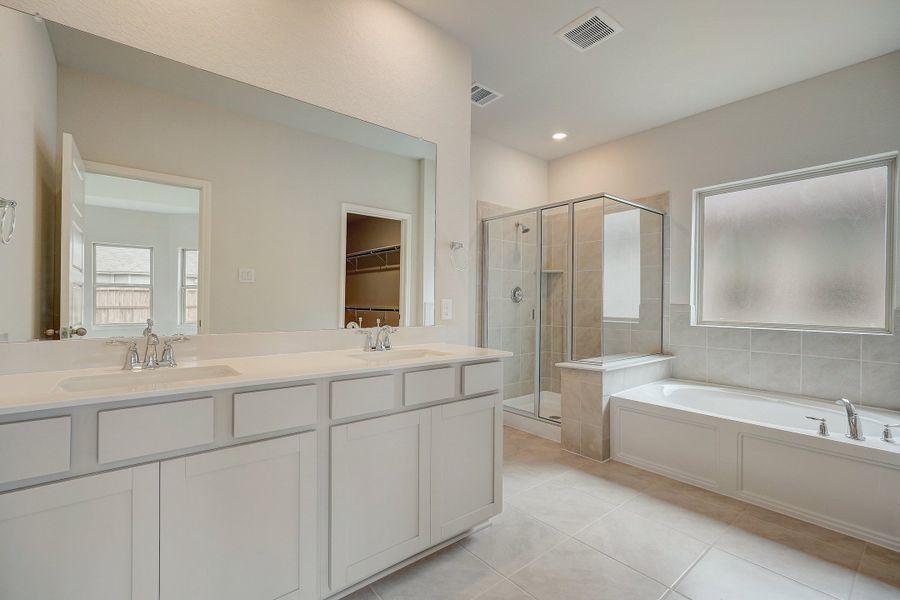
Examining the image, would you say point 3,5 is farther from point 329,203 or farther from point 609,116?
point 609,116

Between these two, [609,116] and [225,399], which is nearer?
[225,399]

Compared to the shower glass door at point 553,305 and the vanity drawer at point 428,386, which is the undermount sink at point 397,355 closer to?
the vanity drawer at point 428,386

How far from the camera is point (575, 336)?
3.26 metres

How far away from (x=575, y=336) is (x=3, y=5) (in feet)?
11.1

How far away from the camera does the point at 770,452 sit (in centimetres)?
227

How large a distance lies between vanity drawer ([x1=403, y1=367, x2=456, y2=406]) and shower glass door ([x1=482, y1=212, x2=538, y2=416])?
1943mm

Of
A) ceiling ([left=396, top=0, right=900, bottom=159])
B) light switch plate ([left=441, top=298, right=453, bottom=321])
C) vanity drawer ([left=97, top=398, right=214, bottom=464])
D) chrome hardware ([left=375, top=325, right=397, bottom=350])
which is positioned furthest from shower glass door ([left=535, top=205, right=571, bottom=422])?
vanity drawer ([left=97, top=398, right=214, bottom=464])

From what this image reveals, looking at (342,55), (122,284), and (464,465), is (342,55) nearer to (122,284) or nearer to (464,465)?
(122,284)

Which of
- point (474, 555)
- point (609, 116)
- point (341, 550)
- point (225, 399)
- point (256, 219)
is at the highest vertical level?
point (609, 116)

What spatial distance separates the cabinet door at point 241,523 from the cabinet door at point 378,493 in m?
0.11

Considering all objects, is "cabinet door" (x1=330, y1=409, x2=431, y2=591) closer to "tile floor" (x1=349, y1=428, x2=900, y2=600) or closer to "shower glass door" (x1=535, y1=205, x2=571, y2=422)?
"tile floor" (x1=349, y1=428, x2=900, y2=600)

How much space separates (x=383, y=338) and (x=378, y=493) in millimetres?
765

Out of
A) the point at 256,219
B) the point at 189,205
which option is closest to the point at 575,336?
the point at 256,219

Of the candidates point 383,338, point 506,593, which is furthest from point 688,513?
point 383,338
